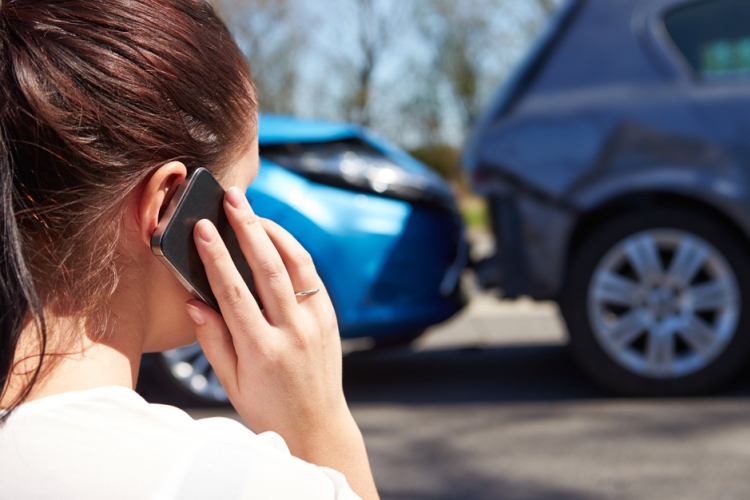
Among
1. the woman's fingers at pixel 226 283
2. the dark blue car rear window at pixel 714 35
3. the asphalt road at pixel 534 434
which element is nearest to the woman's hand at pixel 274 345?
the woman's fingers at pixel 226 283

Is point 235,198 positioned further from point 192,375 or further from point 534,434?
point 192,375

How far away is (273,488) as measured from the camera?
74 cm

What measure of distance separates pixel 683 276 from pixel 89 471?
3137mm

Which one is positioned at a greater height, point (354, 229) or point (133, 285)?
point (133, 285)

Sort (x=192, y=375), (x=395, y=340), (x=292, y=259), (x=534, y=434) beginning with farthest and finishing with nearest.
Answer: (x=395, y=340) → (x=192, y=375) → (x=534, y=434) → (x=292, y=259)

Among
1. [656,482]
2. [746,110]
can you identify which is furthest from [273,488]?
[746,110]

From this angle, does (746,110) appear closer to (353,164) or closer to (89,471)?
(353,164)

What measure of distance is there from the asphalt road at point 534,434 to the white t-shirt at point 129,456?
1.96 metres

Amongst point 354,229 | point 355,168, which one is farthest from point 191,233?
point 355,168

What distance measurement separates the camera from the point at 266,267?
38.6 inches

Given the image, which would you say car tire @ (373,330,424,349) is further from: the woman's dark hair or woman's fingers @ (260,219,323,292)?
the woman's dark hair

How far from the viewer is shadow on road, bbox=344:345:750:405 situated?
3693 mm

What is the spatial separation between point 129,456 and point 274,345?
0.29m

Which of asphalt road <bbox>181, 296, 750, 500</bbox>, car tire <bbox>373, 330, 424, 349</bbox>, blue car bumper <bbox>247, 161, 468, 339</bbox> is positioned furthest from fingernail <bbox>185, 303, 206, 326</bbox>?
car tire <bbox>373, 330, 424, 349</bbox>
